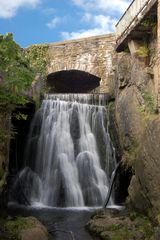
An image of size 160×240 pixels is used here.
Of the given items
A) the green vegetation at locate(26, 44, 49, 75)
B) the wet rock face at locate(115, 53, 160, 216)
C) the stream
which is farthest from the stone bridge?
the stream

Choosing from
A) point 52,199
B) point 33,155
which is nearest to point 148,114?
point 52,199

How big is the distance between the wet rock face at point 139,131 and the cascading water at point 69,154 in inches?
61.1

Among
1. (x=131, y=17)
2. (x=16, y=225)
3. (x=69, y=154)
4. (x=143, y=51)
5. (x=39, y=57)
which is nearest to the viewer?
(x=16, y=225)

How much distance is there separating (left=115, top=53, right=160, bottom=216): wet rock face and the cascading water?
5.10ft

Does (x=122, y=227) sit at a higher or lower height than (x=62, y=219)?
higher

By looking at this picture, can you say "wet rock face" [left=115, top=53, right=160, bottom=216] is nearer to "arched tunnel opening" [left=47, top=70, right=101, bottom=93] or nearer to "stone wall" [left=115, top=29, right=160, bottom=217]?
"stone wall" [left=115, top=29, right=160, bottom=217]

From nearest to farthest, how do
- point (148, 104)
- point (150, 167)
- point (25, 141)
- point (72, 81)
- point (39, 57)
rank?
point (150, 167)
point (148, 104)
point (25, 141)
point (39, 57)
point (72, 81)

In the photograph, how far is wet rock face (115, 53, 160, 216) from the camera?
10117 millimetres

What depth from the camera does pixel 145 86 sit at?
12.8 metres

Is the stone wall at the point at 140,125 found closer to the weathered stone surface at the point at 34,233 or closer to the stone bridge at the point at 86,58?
the weathered stone surface at the point at 34,233

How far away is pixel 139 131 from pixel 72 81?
13120mm

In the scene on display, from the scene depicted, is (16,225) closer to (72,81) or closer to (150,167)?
(150,167)

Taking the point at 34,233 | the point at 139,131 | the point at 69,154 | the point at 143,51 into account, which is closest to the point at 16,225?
the point at 34,233

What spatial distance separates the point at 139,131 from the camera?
12.3 m
